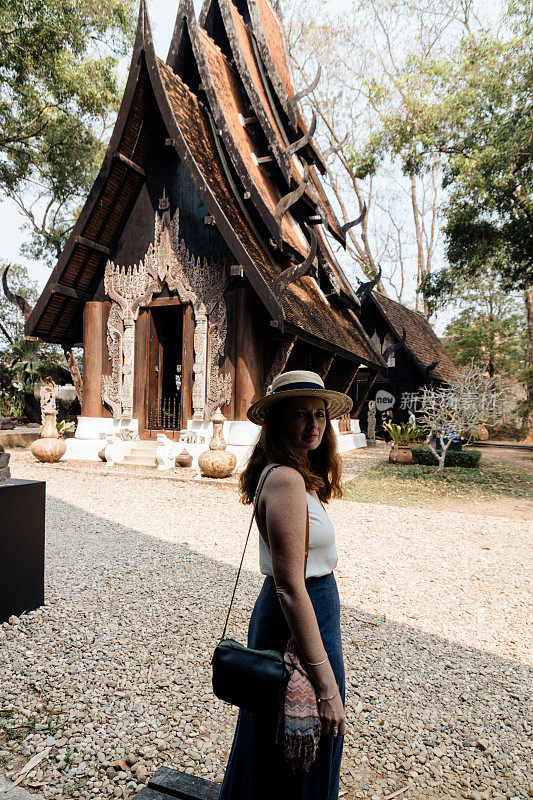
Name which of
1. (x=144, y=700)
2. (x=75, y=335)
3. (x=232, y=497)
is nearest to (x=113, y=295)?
(x=75, y=335)

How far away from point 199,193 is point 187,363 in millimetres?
3445

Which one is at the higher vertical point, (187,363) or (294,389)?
(187,363)

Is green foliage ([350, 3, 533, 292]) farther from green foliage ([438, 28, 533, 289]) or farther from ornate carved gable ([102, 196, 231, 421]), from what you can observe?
ornate carved gable ([102, 196, 231, 421])

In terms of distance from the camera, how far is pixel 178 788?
6.22ft

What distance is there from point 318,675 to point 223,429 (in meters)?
9.09

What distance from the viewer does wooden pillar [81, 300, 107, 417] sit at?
1177 cm

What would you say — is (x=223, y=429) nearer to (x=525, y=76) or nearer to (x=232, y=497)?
(x=232, y=497)

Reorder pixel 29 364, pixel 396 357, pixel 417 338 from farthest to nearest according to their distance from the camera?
pixel 417 338, pixel 396 357, pixel 29 364

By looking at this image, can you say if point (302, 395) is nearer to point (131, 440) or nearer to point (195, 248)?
point (195, 248)

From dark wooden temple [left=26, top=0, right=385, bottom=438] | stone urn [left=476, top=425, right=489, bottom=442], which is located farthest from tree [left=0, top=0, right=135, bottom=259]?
stone urn [left=476, top=425, right=489, bottom=442]

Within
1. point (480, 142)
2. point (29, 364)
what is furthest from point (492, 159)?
point (29, 364)

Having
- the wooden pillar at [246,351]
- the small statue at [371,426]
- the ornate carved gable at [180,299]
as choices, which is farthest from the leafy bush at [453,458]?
the small statue at [371,426]

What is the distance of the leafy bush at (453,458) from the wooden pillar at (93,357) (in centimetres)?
852

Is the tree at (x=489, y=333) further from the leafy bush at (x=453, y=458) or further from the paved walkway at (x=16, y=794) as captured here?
the paved walkway at (x=16, y=794)
